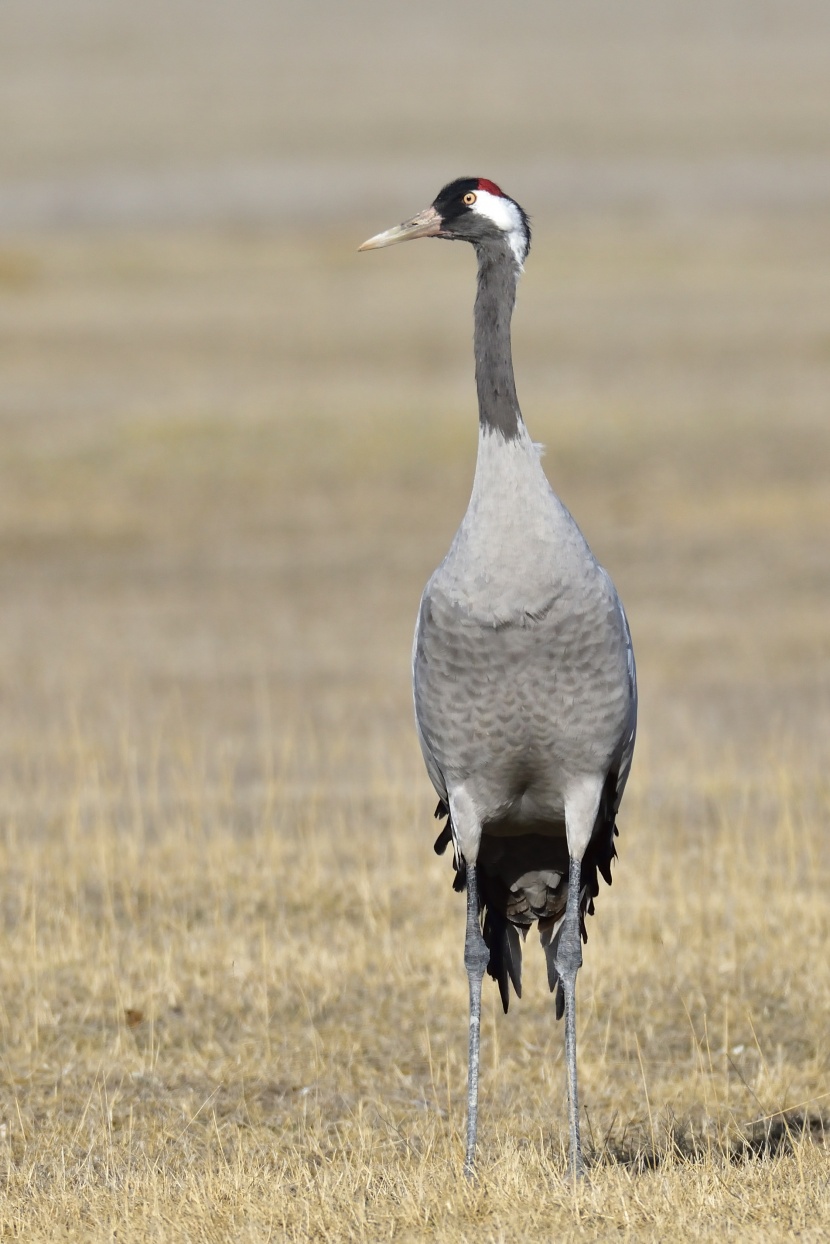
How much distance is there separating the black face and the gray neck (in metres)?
0.03

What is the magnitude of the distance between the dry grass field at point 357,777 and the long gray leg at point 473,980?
17cm

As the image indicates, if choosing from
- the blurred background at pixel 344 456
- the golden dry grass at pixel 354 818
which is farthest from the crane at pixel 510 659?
the blurred background at pixel 344 456

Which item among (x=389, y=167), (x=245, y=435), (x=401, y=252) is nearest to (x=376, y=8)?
(x=389, y=167)

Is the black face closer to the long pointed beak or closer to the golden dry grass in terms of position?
the long pointed beak

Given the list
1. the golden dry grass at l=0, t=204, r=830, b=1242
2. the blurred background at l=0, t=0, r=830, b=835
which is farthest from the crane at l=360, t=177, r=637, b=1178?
the blurred background at l=0, t=0, r=830, b=835

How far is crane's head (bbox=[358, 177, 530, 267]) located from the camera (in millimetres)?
5785

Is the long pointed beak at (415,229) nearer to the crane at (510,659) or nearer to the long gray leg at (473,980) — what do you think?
the crane at (510,659)

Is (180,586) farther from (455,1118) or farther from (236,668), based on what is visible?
(455,1118)

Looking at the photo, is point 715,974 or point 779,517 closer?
point 715,974

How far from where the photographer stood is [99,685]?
13438 millimetres

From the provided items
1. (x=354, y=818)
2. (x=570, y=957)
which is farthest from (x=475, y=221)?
(x=354, y=818)

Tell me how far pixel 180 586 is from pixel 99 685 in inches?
139

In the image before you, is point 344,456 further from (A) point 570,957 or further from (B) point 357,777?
(A) point 570,957

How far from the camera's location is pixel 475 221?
5.81 m
